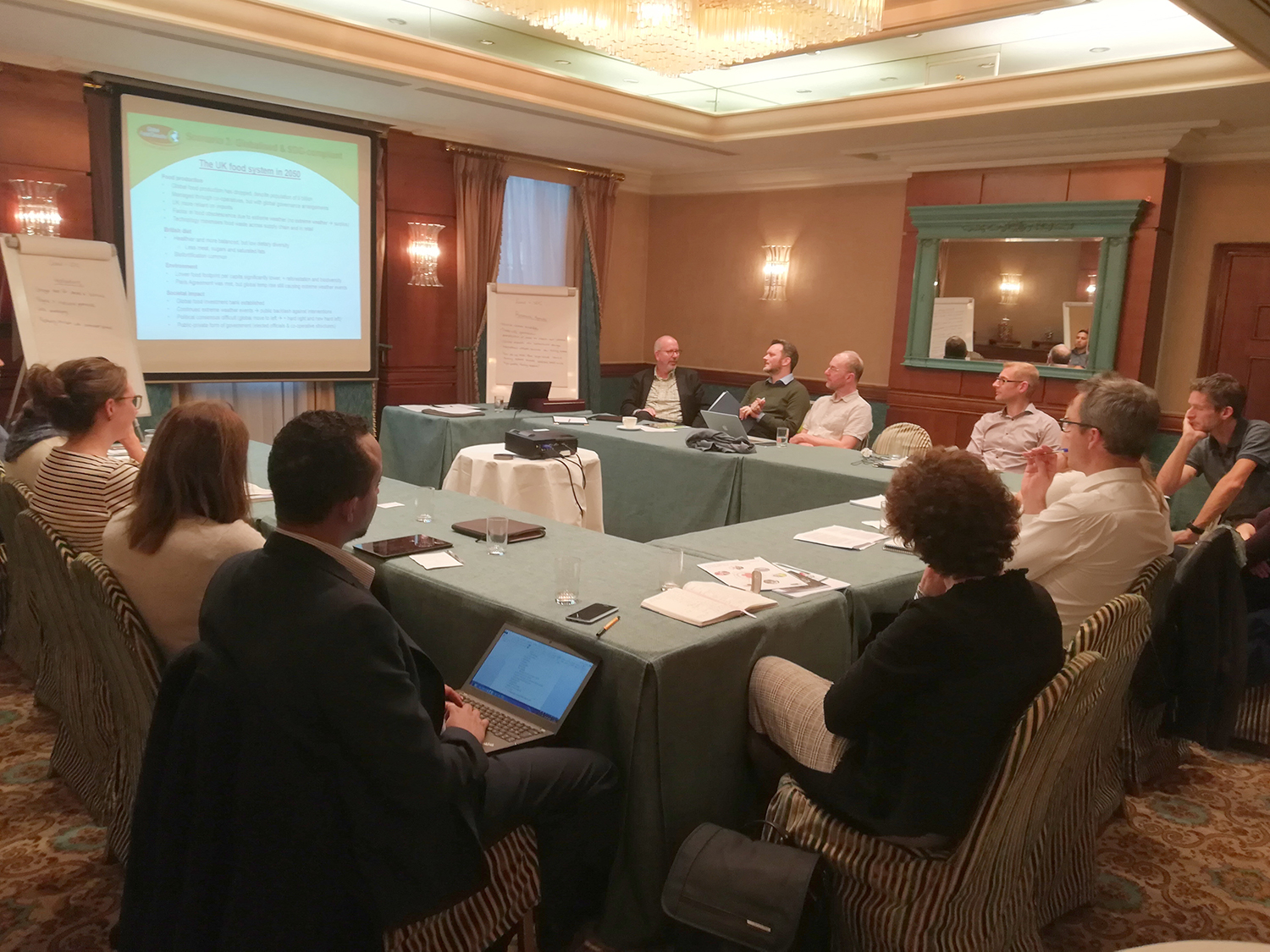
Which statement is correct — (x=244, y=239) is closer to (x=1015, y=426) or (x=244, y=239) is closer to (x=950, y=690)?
(x=1015, y=426)

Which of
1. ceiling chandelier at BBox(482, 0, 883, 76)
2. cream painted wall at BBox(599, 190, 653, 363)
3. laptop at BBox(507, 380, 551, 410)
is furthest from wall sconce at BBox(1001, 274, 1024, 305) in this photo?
cream painted wall at BBox(599, 190, 653, 363)

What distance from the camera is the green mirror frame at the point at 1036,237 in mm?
5820

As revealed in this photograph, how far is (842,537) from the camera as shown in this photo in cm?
308

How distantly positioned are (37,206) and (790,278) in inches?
208

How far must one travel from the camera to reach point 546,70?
18.5 feet

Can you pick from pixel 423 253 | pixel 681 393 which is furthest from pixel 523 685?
pixel 423 253

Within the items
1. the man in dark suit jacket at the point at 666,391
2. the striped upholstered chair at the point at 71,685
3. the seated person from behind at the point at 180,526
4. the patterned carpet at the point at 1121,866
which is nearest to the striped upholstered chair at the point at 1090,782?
the patterned carpet at the point at 1121,866

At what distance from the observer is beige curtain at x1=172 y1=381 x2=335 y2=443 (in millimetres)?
6348

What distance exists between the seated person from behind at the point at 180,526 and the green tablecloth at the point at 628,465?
285 cm

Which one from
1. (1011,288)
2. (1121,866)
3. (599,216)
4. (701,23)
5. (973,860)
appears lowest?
(1121,866)

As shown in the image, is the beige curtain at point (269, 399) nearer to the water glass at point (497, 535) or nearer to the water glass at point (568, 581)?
the water glass at point (497, 535)

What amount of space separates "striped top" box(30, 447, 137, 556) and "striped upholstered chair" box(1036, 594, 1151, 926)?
8.37 feet

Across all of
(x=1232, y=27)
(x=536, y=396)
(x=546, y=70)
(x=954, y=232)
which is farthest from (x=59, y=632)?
(x=954, y=232)

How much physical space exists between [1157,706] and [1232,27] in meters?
2.78
